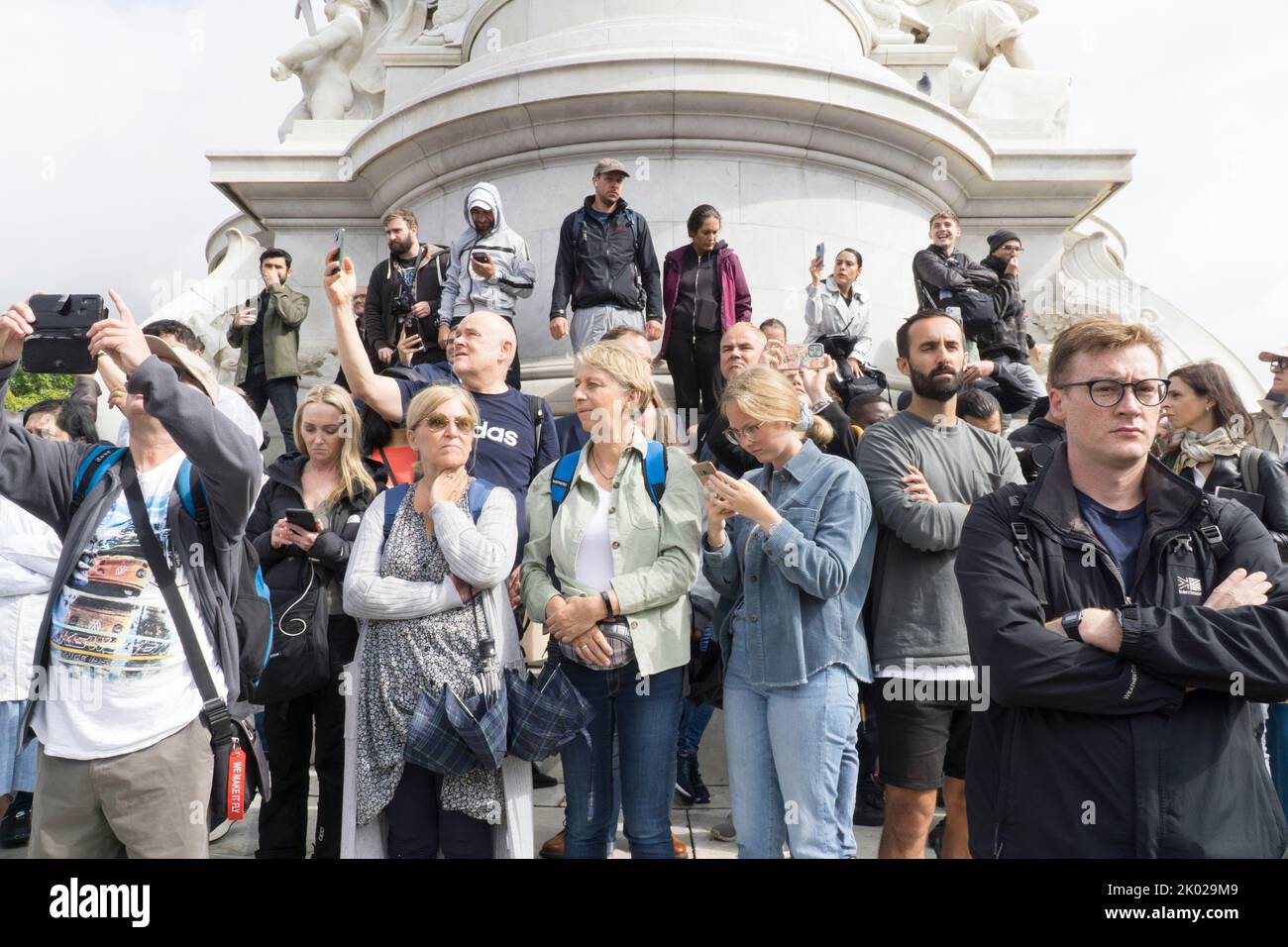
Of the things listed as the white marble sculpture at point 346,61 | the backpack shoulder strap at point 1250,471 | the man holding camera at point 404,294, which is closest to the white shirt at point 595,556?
the backpack shoulder strap at point 1250,471

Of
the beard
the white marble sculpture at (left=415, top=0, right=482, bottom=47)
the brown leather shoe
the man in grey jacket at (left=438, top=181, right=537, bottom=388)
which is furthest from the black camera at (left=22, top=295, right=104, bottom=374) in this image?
the white marble sculpture at (left=415, top=0, right=482, bottom=47)

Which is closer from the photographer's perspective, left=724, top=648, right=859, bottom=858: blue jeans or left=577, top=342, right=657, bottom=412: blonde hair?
left=724, top=648, right=859, bottom=858: blue jeans

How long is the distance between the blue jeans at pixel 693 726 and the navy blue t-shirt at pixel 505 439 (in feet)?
4.60

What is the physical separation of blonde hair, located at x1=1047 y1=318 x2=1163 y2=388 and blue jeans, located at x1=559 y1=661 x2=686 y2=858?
5.82ft

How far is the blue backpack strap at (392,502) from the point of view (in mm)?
4062

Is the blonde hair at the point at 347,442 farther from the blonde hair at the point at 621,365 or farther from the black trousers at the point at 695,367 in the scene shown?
the black trousers at the point at 695,367

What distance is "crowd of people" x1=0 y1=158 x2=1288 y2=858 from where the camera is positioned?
259 cm

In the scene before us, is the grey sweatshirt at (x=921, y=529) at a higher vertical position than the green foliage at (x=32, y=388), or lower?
lower

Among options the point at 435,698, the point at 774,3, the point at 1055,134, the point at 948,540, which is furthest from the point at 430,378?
the point at 1055,134

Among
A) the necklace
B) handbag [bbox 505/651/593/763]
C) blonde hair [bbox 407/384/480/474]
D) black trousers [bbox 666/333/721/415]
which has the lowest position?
handbag [bbox 505/651/593/763]

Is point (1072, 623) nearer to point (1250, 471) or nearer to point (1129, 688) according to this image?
point (1129, 688)

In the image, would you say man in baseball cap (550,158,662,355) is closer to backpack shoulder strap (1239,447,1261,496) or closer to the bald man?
the bald man

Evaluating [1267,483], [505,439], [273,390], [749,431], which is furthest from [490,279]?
[1267,483]

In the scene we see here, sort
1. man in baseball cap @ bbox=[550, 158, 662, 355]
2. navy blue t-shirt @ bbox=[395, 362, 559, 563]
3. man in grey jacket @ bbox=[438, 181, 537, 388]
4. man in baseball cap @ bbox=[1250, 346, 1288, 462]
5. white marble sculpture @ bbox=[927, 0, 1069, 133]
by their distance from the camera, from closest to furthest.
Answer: navy blue t-shirt @ bbox=[395, 362, 559, 563] < man in baseball cap @ bbox=[1250, 346, 1288, 462] < man in grey jacket @ bbox=[438, 181, 537, 388] < man in baseball cap @ bbox=[550, 158, 662, 355] < white marble sculpture @ bbox=[927, 0, 1069, 133]
